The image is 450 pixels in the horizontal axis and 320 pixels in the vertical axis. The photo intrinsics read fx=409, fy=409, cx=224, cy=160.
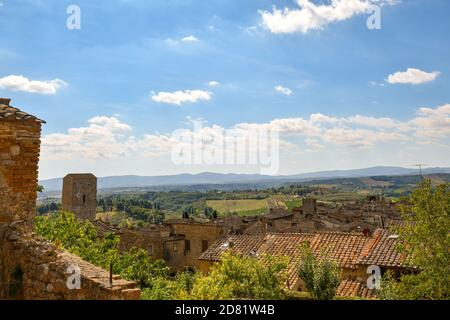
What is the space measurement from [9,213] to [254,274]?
8.86 meters

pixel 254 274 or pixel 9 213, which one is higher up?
pixel 9 213


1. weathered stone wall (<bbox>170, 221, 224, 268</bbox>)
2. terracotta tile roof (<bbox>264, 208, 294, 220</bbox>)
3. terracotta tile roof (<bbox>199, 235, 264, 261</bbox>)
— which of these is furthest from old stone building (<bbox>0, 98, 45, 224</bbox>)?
terracotta tile roof (<bbox>264, 208, 294, 220</bbox>)

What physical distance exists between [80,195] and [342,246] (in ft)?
123

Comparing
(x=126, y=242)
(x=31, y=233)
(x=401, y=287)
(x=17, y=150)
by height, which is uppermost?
(x=17, y=150)

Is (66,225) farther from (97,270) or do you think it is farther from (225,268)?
(97,270)

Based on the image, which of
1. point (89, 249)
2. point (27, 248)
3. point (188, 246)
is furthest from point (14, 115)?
point (188, 246)

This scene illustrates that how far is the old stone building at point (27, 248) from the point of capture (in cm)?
595

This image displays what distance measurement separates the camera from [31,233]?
706cm

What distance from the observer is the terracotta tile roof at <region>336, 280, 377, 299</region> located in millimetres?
17406

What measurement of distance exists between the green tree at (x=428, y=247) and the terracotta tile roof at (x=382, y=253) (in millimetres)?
3467

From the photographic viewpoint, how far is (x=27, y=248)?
6.64 metres
